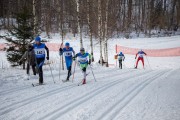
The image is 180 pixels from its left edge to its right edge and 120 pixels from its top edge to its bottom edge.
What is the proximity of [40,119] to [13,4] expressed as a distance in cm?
5073

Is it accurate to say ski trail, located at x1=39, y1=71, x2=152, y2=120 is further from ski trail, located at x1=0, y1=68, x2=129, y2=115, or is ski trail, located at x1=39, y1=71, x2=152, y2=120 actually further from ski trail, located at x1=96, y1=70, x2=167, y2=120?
ski trail, located at x1=0, y1=68, x2=129, y2=115

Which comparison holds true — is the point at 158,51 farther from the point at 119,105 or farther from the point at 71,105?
the point at 71,105

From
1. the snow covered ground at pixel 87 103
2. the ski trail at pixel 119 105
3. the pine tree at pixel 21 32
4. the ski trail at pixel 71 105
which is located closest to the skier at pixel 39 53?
the snow covered ground at pixel 87 103

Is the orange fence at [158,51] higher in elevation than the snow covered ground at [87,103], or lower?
higher

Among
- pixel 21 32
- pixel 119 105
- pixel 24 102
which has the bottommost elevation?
pixel 119 105

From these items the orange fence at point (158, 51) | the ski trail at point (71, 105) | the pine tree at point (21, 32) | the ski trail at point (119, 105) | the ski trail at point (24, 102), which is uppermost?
the pine tree at point (21, 32)

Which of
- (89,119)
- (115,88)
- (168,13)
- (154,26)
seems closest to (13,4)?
(154,26)

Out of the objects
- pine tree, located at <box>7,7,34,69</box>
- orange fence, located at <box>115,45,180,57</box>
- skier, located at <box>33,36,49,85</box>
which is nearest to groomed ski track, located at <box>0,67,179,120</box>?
skier, located at <box>33,36,49,85</box>

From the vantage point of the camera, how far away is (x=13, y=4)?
169 ft

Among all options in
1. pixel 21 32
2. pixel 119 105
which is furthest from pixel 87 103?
pixel 21 32

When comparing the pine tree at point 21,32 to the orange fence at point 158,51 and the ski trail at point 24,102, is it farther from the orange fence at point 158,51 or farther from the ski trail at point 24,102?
the orange fence at point 158,51

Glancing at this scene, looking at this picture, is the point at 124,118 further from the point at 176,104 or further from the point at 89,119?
the point at 176,104

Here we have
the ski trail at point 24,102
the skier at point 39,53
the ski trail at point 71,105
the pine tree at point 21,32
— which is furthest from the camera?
the pine tree at point 21,32

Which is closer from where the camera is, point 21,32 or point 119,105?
point 119,105
